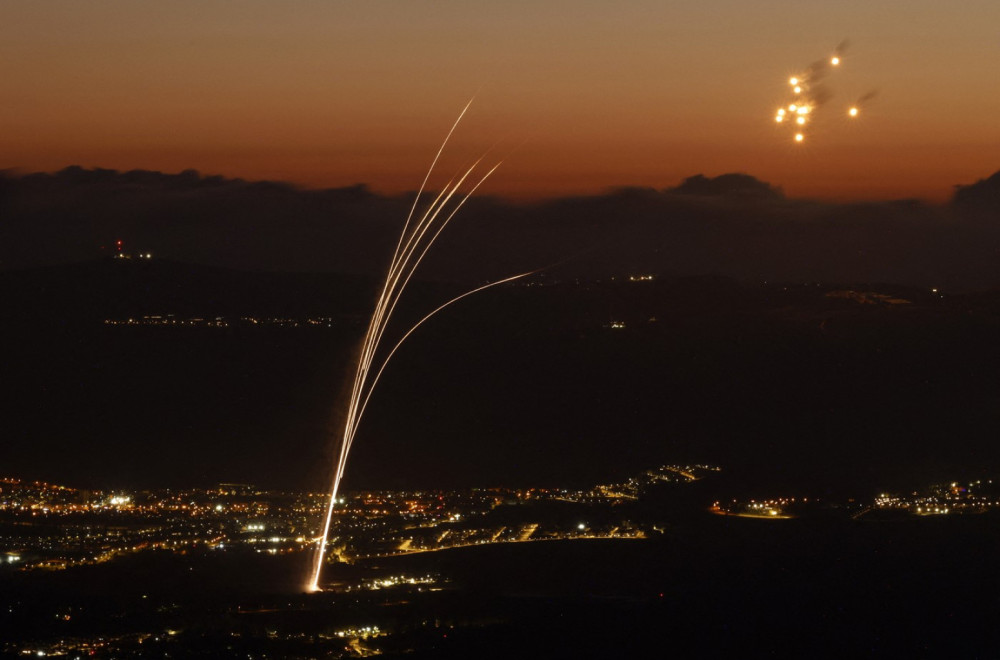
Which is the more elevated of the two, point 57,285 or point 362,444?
point 57,285

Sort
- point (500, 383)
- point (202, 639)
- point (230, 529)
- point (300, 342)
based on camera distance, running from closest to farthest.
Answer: point (202, 639), point (230, 529), point (500, 383), point (300, 342)

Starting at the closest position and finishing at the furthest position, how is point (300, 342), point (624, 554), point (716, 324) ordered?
1. point (624, 554)
2. point (300, 342)
3. point (716, 324)

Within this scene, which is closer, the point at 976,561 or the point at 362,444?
the point at 976,561

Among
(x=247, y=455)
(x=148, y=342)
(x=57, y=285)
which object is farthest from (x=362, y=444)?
(x=57, y=285)

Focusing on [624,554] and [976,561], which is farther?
[624,554]

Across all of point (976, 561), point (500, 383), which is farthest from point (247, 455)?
point (976, 561)

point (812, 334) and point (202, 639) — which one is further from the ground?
point (812, 334)

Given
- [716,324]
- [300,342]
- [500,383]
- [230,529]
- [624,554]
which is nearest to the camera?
[624,554]

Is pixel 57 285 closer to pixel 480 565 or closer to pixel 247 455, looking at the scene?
pixel 247 455

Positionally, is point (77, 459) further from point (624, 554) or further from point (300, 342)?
point (624, 554)
